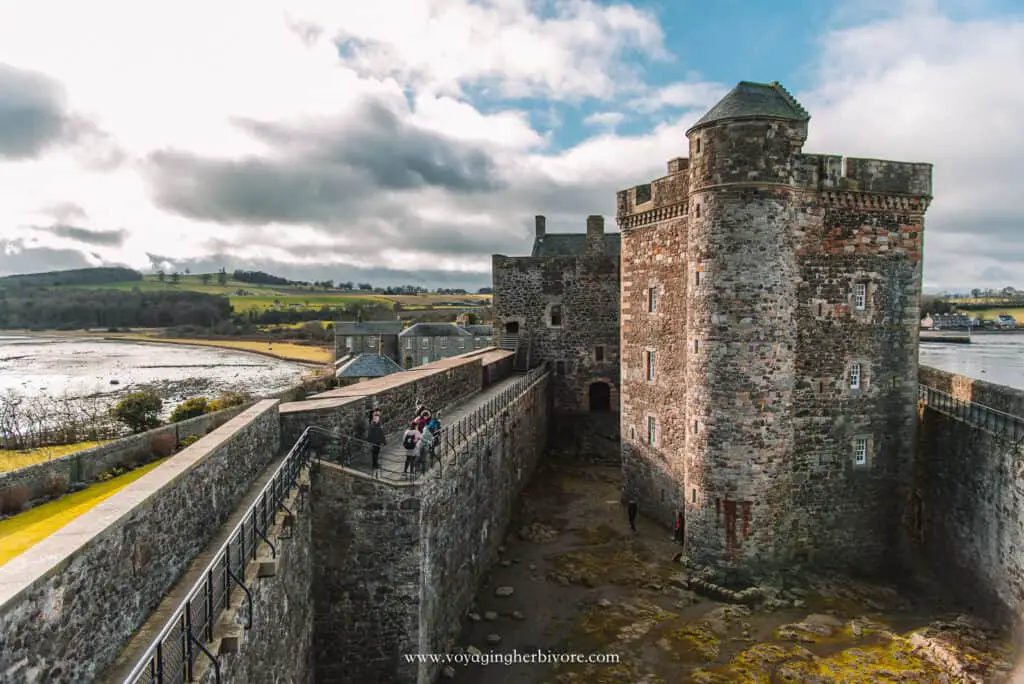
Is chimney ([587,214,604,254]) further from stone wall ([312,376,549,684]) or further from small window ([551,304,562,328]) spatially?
stone wall ([312,376,549,684])

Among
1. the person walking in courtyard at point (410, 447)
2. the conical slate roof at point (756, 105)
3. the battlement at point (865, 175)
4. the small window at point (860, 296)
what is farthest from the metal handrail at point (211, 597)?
the small window at point (860, 296)

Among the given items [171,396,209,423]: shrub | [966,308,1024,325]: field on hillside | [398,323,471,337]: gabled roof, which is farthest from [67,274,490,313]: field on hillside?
[171,396,209,423]: shrub

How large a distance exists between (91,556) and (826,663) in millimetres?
11631

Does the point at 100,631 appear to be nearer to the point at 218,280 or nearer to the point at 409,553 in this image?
the point at 409,553

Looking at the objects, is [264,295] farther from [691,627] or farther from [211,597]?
[211,597]

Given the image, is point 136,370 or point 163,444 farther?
point 136,370

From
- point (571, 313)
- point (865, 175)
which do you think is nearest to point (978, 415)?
point (865, 175)

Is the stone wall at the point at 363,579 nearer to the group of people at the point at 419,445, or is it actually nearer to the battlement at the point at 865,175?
the group of people at the point at 419,445

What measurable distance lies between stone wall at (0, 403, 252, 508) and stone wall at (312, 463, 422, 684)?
10.6 ft

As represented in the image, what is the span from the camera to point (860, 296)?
1540 cm

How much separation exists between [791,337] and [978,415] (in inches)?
167

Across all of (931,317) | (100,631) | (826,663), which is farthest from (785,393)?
(931,317)

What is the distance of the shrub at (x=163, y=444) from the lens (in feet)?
44.0

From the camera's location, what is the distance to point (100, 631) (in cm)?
482
